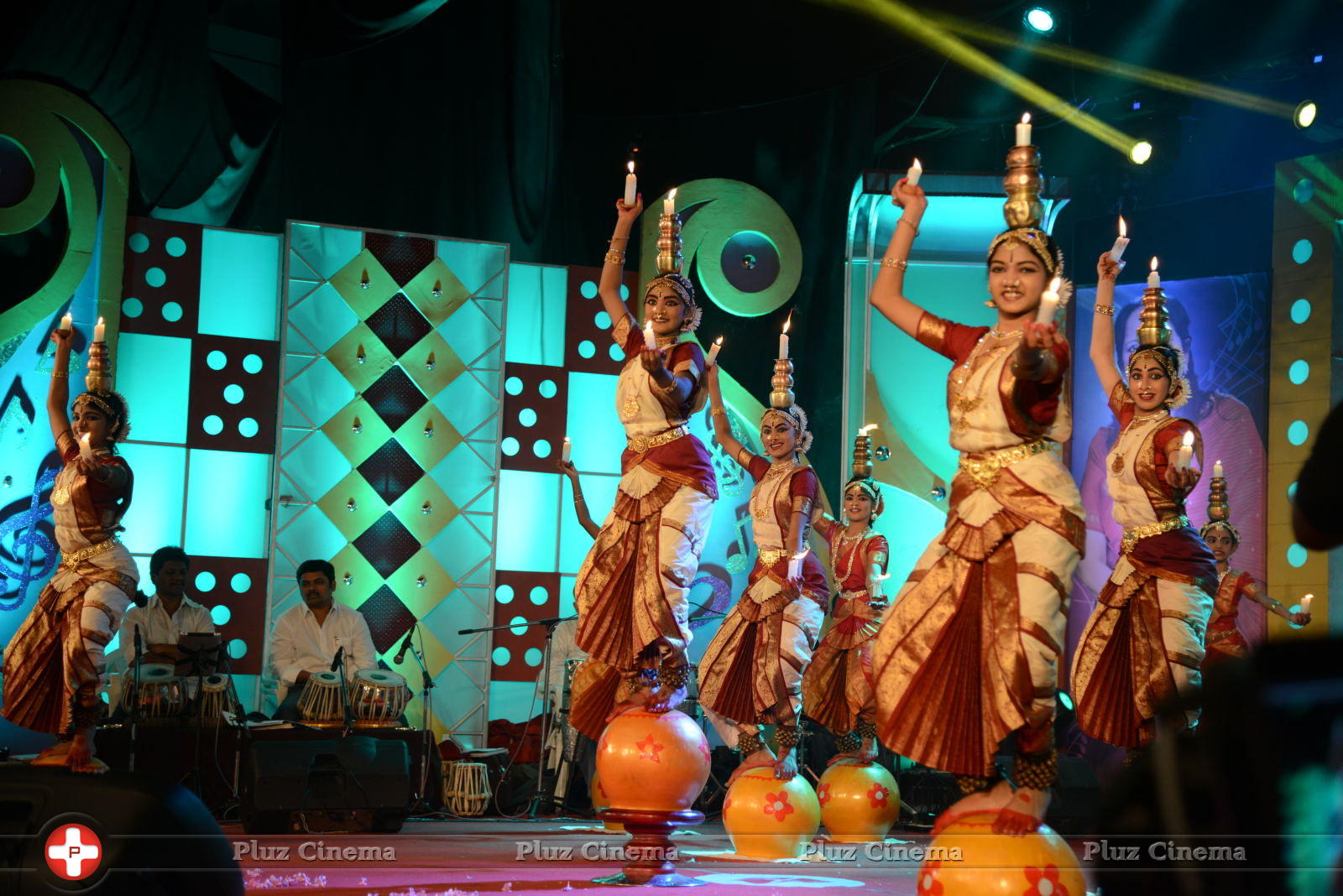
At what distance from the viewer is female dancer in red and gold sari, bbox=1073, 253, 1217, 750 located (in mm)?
4984

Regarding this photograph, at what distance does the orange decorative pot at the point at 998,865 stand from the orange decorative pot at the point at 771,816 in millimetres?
2644

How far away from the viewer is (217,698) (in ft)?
24.8

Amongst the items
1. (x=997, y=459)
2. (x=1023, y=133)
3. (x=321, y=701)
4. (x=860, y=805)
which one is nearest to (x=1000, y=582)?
(x=997, y=459)

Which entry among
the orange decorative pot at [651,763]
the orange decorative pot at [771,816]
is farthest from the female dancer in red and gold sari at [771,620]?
the orange decorative pot at [651,763]

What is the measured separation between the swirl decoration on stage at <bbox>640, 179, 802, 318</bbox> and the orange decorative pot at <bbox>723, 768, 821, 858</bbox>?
5.23 m

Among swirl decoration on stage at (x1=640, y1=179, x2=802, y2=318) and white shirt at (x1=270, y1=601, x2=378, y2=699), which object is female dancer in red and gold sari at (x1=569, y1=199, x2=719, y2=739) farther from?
swirl decoration on stage at (x1=640, y1=179, x2=802, y2=318)

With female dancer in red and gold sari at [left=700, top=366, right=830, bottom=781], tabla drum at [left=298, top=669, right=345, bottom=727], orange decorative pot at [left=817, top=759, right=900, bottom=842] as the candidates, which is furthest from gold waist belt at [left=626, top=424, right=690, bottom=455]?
tabla drum at [left=298, top=669, right=345, bottom=727]

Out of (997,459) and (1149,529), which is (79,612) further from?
(1149,529)

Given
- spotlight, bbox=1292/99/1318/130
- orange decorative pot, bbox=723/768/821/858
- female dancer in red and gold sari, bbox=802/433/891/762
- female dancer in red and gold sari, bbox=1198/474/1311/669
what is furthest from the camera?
spotlight, bbox=1292/99/1318/130

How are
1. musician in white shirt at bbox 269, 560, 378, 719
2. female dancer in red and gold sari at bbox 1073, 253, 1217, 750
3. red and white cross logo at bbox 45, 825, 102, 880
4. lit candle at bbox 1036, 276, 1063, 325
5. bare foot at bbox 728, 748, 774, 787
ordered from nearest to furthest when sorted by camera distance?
red and white cross logo at bbox 45, 825, 102, 880 < lit candle at bbox 1036, 276, 1063, 325 < female dancer in red and gold sari at bbox 1073, 253, 1217, 750 < bare foot at bbox 728, 748, 774, 787 < musician in white shirt at bbox 269, 560, 378, 719

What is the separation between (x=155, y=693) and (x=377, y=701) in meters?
1.25

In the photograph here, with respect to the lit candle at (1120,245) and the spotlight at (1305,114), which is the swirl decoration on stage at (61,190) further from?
the spotlight at (1305,114)

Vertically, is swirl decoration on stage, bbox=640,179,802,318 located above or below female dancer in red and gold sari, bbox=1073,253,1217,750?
above

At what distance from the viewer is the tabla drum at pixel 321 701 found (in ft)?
24.7
